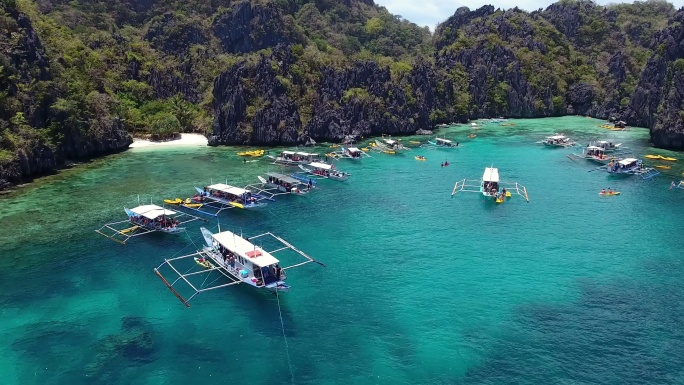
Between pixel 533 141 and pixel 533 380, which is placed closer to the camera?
pixel 533 380

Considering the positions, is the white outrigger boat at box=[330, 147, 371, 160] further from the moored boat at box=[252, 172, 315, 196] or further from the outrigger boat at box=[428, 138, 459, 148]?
the moored boat at box=[252, 172, 315, 196]

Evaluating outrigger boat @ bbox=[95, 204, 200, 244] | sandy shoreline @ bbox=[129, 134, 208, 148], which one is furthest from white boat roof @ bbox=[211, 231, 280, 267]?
sandy shoreline @ bbox=[129, 134, 208, 148]

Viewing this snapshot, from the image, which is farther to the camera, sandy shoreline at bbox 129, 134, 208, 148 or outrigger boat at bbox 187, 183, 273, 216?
sandy shoreline at bbox 129, 134, 208, 148

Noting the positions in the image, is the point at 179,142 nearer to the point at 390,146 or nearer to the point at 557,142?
the point at 390,146

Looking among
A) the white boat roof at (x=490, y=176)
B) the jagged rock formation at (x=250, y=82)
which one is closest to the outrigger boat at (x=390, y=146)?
the jagged rock formation at (x=250, y=82)

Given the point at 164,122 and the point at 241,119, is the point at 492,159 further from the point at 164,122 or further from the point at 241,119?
the point at 164,122

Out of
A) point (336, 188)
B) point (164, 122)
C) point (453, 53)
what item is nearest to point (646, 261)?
point (336, 188)
